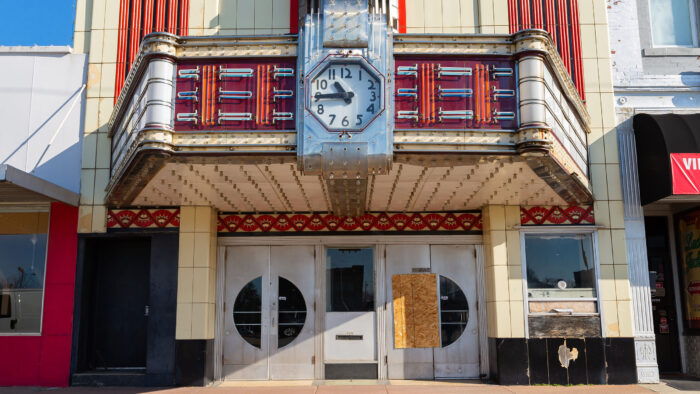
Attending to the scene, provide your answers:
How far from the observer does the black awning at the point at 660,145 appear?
10.8 metres

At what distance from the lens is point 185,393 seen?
34.7 ft

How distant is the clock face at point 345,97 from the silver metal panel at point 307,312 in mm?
4621

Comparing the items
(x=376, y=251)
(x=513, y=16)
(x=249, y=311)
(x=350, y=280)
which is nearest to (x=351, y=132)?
(x=376, y=251)

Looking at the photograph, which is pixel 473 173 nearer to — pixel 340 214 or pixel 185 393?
pixel 340 214

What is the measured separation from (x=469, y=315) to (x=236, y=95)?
6.77 m

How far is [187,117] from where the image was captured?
8484mm

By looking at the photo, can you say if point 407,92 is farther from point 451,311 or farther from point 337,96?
point 451,311

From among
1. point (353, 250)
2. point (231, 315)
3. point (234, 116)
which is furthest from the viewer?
point (353, 250)

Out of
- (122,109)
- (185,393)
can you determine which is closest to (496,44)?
(122,109)

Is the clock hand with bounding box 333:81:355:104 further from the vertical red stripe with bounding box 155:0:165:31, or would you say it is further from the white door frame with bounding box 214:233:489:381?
the vertical red stripe with bounding box 155:0:165:31

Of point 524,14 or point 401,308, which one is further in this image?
point 524,14

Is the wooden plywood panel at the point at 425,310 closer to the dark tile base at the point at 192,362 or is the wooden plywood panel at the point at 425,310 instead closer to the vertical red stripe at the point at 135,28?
the dark tile base at the point at 192,362

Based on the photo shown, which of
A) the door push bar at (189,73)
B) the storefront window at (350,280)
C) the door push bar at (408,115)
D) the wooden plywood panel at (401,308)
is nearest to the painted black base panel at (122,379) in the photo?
the storefront window at (350,280)

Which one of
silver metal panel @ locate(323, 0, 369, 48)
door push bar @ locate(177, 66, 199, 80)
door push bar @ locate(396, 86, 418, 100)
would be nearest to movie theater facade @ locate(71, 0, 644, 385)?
door push bar @ locate(177, 66, 199, 80)
